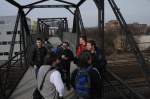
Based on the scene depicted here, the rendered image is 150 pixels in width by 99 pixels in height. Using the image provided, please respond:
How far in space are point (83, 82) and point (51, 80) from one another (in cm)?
57

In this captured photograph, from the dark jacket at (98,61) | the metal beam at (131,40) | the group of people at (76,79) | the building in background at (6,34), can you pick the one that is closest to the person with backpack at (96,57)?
the dark jacket at (98,61)

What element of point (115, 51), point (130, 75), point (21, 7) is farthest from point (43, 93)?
point (115, 51)

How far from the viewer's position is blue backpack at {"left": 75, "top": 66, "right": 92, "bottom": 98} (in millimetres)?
7043

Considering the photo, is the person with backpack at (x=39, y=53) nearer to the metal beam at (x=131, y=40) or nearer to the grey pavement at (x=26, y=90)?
the grey pavement at (x=26, y=90)

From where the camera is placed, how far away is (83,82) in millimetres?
7078

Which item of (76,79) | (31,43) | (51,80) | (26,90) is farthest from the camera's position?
(31,43)

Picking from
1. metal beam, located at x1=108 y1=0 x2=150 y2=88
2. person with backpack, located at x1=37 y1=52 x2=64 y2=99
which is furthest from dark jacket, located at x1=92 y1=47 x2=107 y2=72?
person with backpack, located at x1=37 y1=52 x2=64 y2=99

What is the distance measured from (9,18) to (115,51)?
2047 inches

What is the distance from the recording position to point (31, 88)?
1307 cm

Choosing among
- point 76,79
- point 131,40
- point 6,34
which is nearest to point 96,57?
point 131,40

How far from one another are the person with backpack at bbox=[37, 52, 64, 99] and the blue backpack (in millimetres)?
287

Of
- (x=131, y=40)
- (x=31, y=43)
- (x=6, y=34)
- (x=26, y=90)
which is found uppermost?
(x=131, y=40)

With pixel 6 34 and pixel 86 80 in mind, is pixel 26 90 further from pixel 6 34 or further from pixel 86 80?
pixel 6 34

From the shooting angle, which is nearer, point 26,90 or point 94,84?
point 94,84
